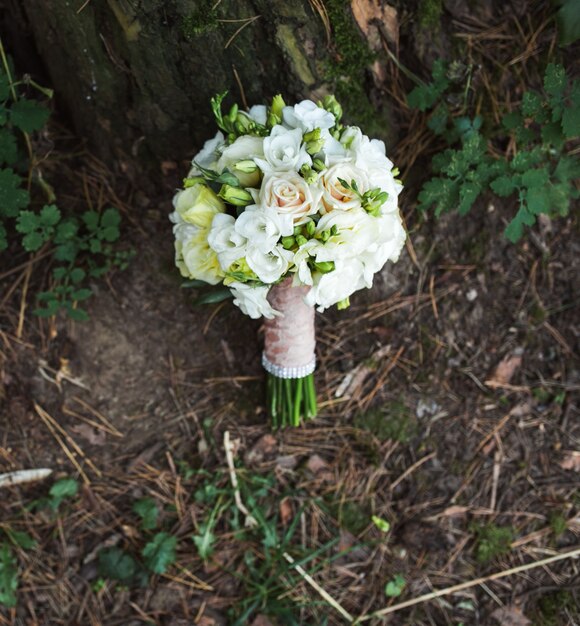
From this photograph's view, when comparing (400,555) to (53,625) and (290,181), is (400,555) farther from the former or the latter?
(290,181)

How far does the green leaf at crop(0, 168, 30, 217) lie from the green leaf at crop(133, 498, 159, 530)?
1085 millimetres

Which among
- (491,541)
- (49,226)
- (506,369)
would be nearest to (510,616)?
(491,541)

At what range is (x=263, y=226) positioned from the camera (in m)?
1.54

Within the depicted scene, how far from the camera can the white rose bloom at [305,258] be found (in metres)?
1.54

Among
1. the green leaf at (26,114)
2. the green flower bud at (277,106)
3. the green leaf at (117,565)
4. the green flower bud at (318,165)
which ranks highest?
the green leaf at (26,114)

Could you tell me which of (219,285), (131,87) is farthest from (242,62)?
(219,285)

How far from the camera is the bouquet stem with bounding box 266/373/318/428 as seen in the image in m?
2.13

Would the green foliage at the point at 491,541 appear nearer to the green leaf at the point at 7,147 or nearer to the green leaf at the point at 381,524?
the green leaf at the point at 381,524

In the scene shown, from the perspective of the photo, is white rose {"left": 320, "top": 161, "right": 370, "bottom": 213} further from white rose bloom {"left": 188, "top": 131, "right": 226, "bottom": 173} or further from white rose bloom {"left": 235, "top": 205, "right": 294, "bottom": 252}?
white rose bloom {"left": 188, "top": 131, "right": 226, "bottom": 173}

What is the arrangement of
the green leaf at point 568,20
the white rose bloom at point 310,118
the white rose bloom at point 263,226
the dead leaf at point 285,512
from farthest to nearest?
the dead leaf at point 285,512
the green leaf at point 568,20
the white rose bloom at point 310,118
the white rose bloom at point 263,226

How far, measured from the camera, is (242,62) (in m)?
1.81

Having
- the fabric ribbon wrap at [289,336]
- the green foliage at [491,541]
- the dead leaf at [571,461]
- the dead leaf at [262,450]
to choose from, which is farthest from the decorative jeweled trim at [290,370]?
the dead leaf at [571,461]

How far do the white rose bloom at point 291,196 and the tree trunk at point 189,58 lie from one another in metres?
0.50

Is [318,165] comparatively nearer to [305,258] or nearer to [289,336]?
[305,258]
